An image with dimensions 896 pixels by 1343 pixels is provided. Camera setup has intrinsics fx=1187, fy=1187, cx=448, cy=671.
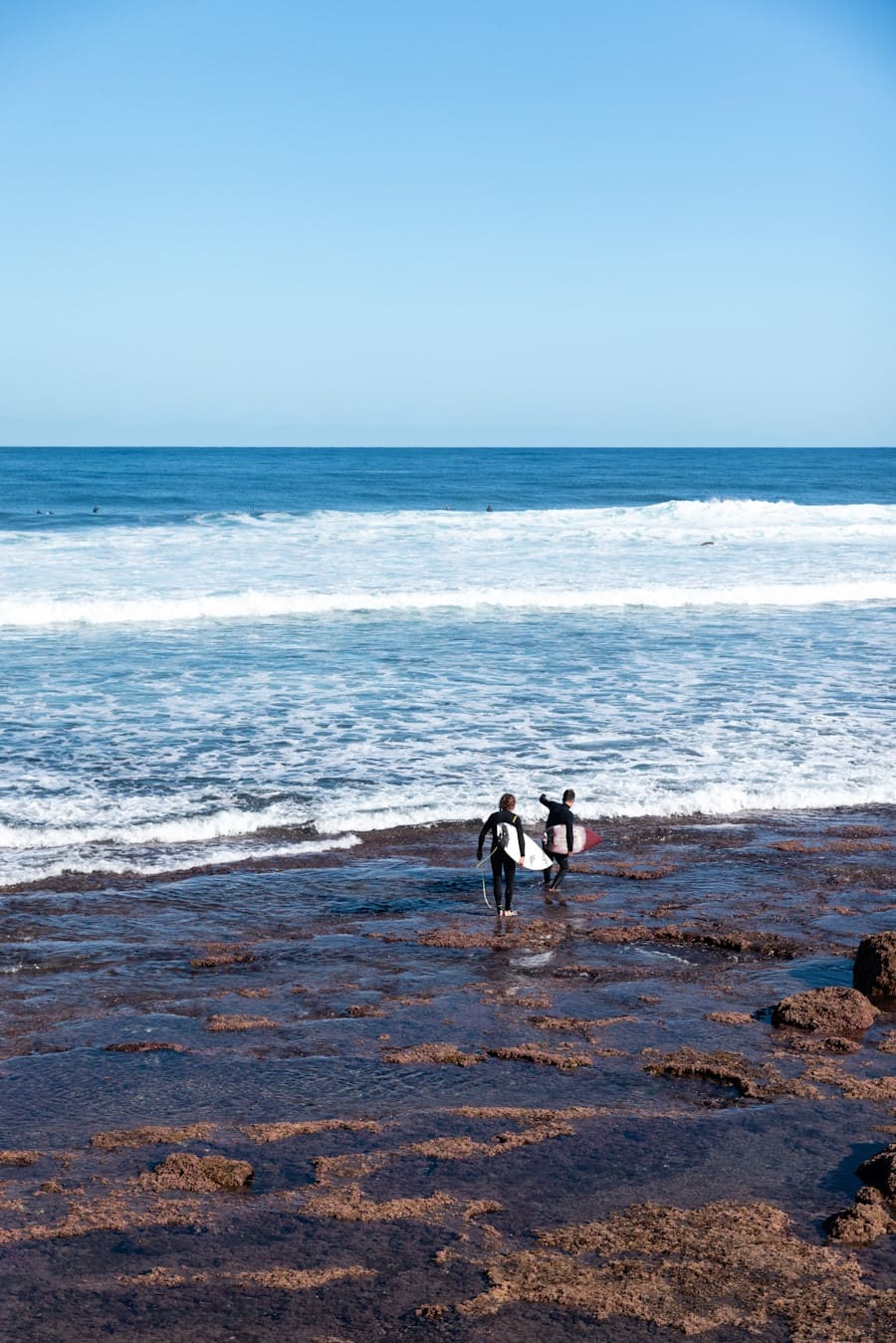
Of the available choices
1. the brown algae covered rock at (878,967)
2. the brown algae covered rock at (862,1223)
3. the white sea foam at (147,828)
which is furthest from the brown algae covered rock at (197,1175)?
the white sea foam at (147,828)

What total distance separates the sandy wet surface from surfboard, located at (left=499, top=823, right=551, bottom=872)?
0.42 m

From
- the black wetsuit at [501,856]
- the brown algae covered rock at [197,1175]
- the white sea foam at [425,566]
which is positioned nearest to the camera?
the brown algae covered rock at [197,1175]

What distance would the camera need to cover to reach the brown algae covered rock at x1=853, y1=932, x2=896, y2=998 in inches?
370

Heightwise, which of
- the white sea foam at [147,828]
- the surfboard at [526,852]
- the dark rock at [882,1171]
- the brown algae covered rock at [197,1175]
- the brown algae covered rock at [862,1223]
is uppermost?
the surfboard at [526,852]

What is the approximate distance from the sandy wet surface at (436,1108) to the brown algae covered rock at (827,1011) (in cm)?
11

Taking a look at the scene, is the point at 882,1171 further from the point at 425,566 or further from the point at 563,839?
the point at 425,566

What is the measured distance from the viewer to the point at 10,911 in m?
11.4

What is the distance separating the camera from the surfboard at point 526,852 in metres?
11.6

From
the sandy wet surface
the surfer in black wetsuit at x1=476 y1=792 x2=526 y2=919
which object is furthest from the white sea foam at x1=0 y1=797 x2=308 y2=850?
the surfer in black wetsuit at x1=476 y1=792 x2=526 y2=919

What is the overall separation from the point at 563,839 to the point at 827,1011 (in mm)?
3706

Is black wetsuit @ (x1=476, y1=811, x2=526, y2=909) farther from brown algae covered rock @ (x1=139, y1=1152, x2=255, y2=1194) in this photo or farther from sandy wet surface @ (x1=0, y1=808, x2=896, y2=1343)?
brown algae covered rock @ (x1=139, y1=1152, x2=255, y2=1194)

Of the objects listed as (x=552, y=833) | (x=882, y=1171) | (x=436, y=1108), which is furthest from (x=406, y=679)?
(x=882, y=1171)

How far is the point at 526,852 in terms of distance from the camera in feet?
38.8

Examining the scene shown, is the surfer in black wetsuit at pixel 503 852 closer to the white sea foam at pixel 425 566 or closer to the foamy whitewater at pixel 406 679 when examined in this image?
the foamy whitewater at pixel 406 679
